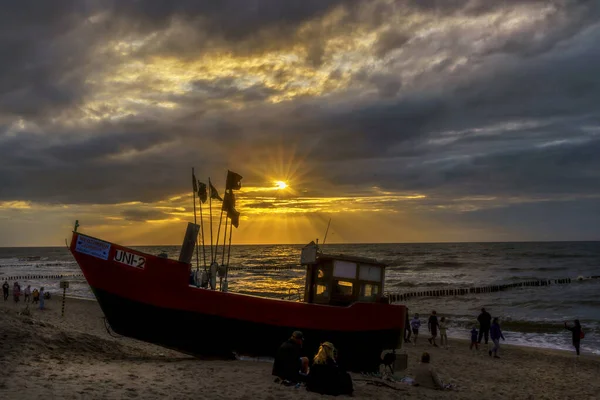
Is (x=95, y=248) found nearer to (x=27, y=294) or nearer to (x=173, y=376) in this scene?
(x=173, y=376)

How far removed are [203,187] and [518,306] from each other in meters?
34.2

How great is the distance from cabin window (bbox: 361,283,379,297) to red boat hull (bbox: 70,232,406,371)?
3.75 ft

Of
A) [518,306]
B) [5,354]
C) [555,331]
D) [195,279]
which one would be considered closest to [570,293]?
[518,306]

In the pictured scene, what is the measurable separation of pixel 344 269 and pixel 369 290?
1032 mm

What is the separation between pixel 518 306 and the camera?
139 feet

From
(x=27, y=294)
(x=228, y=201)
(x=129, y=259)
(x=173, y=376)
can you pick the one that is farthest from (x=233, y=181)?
(x=27, y=294)

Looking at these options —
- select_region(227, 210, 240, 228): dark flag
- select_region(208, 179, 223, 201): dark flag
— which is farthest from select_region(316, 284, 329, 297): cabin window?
select_region(208, 179, 223, 201): dark flag

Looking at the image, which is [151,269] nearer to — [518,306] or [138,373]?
[138,373]

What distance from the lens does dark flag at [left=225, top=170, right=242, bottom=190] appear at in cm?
1628

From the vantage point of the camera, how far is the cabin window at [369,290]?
15.1 metres

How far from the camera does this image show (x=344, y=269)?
49.0ft

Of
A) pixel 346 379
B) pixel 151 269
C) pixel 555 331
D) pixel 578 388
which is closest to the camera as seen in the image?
pixel 346 379

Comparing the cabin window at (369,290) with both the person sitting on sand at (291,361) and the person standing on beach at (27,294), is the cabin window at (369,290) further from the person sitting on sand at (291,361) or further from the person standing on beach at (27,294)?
the person standing on beach at (27,294)

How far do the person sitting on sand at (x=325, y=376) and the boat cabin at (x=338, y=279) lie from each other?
13.4 feet
